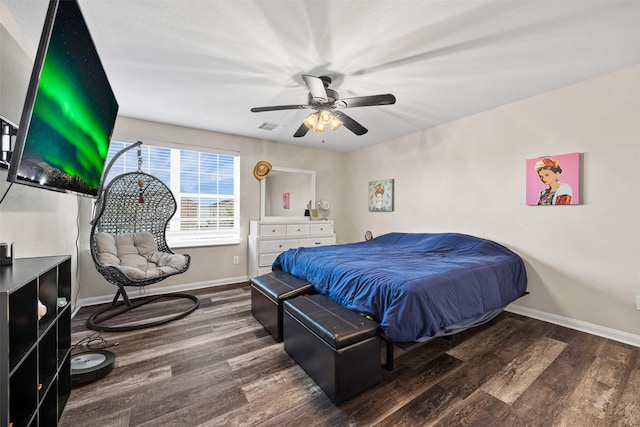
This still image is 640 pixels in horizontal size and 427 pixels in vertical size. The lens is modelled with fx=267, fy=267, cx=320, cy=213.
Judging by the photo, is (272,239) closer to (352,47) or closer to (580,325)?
(352,47)

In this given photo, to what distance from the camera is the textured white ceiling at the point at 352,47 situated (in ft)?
5.49

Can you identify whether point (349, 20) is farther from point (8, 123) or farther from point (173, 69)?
point (8, 123)

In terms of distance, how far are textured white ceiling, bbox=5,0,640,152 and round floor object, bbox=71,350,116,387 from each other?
2.32 metres

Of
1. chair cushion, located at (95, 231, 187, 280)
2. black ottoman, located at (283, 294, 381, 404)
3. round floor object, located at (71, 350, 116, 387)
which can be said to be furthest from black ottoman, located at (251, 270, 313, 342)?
round floor object, located at (71, 350, 116, 387)

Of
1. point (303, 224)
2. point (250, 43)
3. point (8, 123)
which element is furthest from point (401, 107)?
point (8, 123)

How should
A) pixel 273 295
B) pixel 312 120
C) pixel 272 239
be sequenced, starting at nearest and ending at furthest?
1. pixel 273 295
2. pixel 312 120
3. pixel 272 239

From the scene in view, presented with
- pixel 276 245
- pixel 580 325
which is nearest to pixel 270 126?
pixel 276 245

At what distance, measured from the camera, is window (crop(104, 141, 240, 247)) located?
3.74m

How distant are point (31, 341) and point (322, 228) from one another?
13.0 ft

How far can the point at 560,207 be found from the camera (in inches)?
109

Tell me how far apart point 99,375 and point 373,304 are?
1.94 meters

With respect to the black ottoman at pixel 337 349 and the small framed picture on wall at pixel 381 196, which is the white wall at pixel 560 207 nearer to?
the small framed picture on wall at pixel 381 196

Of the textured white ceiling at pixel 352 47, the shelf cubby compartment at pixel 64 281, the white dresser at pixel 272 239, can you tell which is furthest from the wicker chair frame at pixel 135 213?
the shelf cubby compartment at pixel 64 281

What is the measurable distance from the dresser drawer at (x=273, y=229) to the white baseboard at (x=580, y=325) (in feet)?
10.5
